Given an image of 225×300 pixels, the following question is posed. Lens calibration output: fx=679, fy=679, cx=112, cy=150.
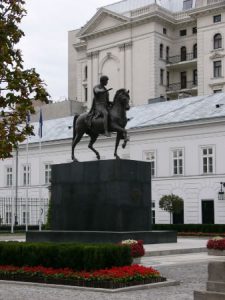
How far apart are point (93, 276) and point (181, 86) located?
79713mm

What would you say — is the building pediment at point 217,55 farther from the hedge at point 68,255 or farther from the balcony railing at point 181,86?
the hedge at point 68,255

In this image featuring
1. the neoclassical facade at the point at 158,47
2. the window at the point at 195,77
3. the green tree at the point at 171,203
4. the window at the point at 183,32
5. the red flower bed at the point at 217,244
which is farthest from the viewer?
the window at the point at 183,32

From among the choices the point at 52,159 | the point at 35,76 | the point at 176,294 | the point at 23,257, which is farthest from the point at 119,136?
the point at 52,159

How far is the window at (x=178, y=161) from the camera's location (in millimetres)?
53125

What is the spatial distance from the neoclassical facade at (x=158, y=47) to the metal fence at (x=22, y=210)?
28.2m

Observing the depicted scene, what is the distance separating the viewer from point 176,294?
1493 cm

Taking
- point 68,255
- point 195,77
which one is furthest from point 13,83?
point 195,77

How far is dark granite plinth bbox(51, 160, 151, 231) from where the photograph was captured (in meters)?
27.1

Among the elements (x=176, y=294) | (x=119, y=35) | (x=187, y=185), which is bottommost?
(x=176, y=294)

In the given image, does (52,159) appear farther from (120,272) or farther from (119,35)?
(120,272)

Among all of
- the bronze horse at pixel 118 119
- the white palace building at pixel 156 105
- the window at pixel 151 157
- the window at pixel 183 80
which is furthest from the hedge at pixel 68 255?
the window at pixel 183 80

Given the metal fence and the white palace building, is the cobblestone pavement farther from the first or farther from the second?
the metal fence

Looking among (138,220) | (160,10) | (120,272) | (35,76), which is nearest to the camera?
(120,272)

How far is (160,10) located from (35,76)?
73.0 meters
